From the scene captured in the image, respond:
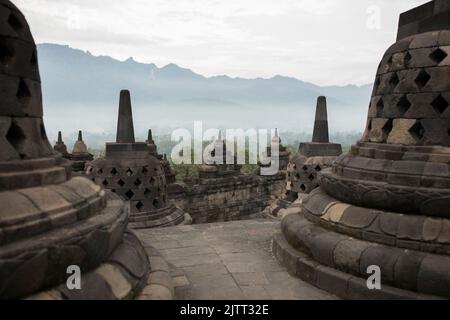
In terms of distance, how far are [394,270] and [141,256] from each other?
6.99 feet

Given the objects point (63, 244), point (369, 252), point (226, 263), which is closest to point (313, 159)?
point (226, 263)

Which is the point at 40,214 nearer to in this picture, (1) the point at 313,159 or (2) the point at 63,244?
(2) the point at 63,244

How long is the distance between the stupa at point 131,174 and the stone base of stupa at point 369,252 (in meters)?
4.72

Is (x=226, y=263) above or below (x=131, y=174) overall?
below

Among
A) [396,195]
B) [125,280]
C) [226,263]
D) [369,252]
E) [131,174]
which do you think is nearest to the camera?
Result: [125,280]

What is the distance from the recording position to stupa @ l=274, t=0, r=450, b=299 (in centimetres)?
315

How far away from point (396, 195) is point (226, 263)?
198 cm

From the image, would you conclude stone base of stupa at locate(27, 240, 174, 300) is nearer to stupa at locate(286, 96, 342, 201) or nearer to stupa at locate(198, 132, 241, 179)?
stupa at locate(286, 96, 342, 201)

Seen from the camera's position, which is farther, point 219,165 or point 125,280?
point 219,165

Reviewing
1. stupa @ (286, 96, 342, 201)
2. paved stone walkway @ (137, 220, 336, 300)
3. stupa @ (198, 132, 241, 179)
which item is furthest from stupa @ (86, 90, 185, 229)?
stupa @ (198, 132, 241, 179)

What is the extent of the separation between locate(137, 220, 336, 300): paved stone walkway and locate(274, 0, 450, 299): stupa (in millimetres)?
243

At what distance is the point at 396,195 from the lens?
11.3 ft
